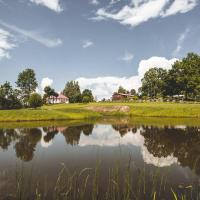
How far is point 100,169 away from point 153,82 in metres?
118

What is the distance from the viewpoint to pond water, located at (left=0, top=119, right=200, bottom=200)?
39.8 ft

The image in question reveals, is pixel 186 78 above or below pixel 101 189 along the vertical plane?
above

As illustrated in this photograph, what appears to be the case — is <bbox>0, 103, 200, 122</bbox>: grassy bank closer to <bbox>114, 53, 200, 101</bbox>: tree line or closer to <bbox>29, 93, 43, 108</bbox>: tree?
<bbox>29, 93, 43, 108</bbox>: tree

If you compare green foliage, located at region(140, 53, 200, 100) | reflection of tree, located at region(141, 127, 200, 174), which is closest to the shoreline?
reflection of tree, located at region(141, 127, 200, 174)

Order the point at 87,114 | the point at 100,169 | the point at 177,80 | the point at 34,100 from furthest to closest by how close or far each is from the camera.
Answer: the point at 177,80, the point at 34,100, the point at 87,114, the point at 100,169

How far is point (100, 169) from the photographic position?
16734mm

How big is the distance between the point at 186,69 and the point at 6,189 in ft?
347

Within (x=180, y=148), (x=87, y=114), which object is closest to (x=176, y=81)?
(x=87, y=114)

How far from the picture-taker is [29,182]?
13.4 m

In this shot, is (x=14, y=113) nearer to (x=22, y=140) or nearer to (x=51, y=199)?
(x=22, y=140)

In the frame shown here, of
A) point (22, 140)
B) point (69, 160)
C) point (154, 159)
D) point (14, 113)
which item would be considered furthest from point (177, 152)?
point (14, 113)

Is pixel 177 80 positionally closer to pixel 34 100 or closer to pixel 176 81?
pixel 176 81

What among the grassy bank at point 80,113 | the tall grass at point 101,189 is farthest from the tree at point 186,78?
the tall grass at point 101,189

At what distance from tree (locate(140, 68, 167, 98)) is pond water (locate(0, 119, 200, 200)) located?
98931mm
